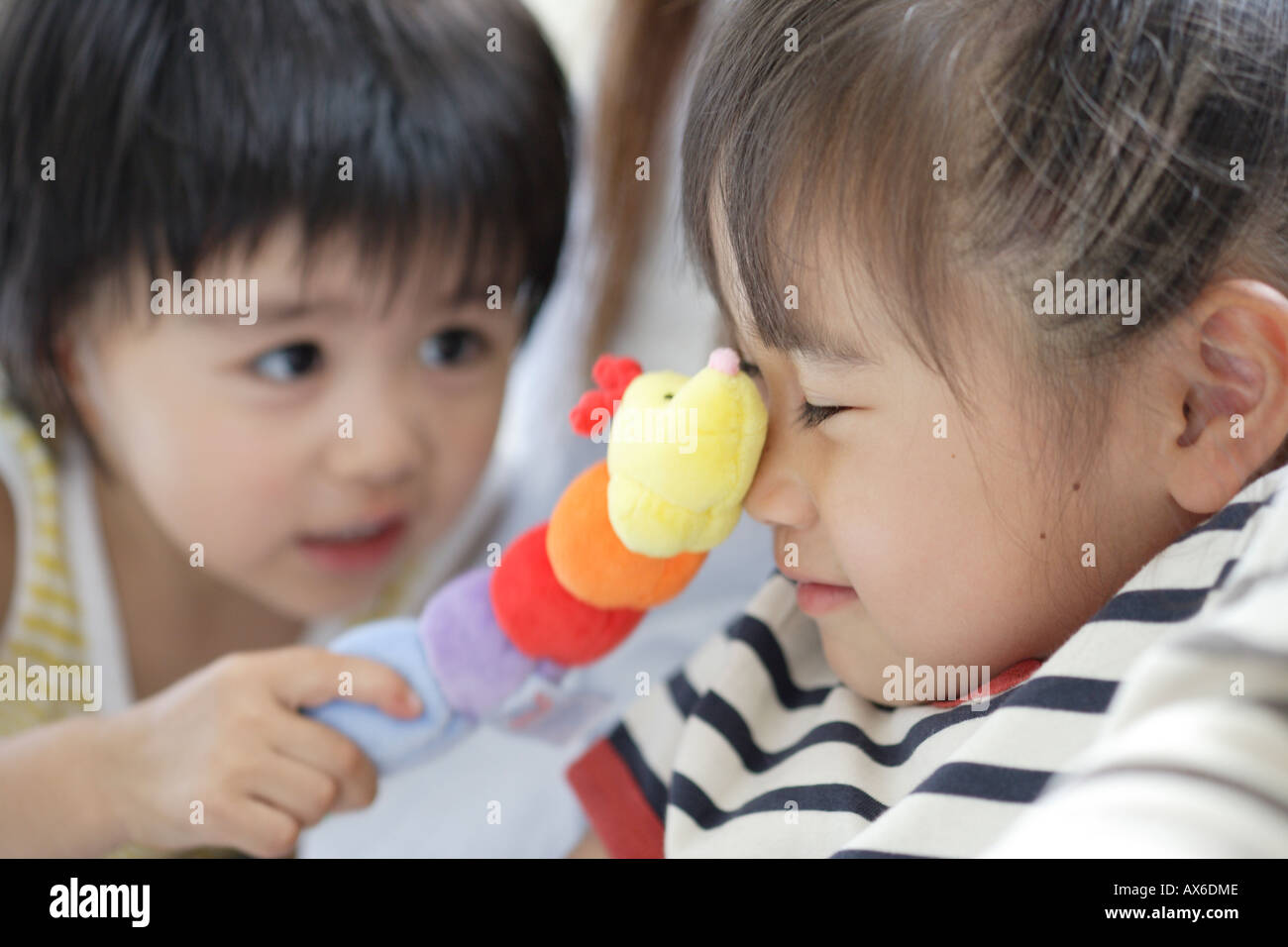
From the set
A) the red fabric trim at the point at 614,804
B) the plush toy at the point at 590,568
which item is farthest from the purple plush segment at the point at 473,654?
the red fabric trim at the point at 614,804

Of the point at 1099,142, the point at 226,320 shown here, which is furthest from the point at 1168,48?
the point at 226,320

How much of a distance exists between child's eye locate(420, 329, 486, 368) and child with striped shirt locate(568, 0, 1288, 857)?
364mm

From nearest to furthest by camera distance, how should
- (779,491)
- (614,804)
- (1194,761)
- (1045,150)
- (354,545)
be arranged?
1. (1194,761)
2. (1045,150)
3. (779,491)
4. (614,804)
5. (354,545)

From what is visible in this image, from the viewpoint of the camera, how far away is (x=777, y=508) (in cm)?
66

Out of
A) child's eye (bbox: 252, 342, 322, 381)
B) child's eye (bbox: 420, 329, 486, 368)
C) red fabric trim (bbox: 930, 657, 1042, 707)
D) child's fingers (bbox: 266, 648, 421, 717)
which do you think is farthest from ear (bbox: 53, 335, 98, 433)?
red fabric trim (bbox: 930, 657, 1042, 707)

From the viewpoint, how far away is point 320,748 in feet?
2.44

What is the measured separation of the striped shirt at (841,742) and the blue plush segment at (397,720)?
0.38ft

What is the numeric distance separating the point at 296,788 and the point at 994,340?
486 millimetres

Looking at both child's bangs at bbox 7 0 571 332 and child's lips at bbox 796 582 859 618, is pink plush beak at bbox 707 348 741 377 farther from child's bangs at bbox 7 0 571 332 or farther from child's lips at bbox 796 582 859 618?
child's bangs at bbox 7 0 571 332

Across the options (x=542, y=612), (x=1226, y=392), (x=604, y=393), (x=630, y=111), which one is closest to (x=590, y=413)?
(x=604, y=393)

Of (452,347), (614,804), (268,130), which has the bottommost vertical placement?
(614,804)

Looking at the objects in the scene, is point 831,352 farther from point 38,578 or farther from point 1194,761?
point 38,578
